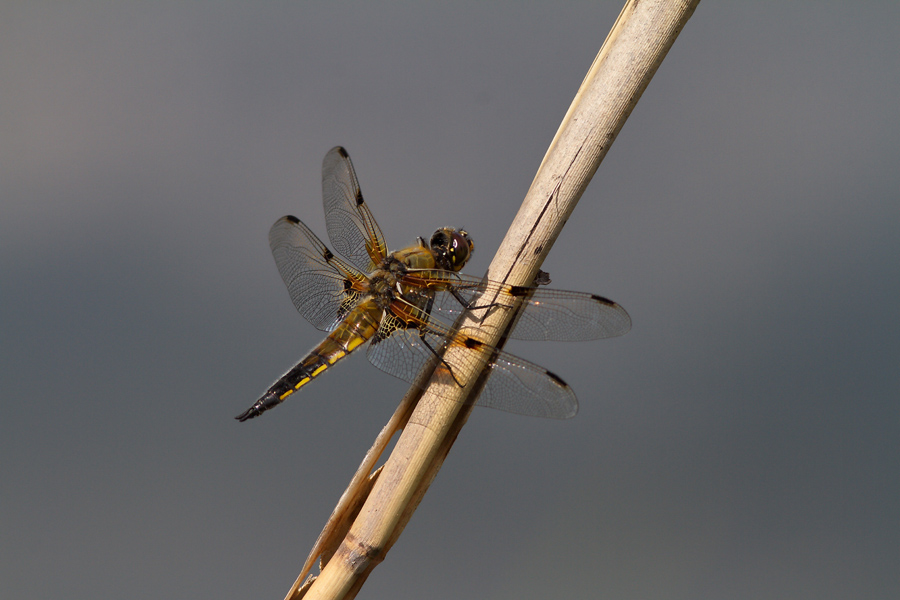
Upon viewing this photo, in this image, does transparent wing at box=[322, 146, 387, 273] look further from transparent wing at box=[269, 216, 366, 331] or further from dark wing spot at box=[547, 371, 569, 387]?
dark wing spot at box=[547, 371, 569, 387]

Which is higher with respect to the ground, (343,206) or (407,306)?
(343,206)

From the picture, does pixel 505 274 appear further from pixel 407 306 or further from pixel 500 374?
pixel 407 306

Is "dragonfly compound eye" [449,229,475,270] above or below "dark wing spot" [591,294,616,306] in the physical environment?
above

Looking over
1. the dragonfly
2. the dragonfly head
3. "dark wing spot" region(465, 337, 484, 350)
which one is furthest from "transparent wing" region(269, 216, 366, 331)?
"dark wing spot" region(465, 337, 484, 350)

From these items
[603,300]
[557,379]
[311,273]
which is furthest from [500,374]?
[311,273]

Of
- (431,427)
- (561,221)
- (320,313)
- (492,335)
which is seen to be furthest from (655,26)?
(320,313)

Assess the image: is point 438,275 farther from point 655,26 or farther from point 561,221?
point 655,26

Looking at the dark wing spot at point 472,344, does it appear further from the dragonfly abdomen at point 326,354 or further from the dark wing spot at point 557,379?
the dragonfly abdomen at point 326,354
